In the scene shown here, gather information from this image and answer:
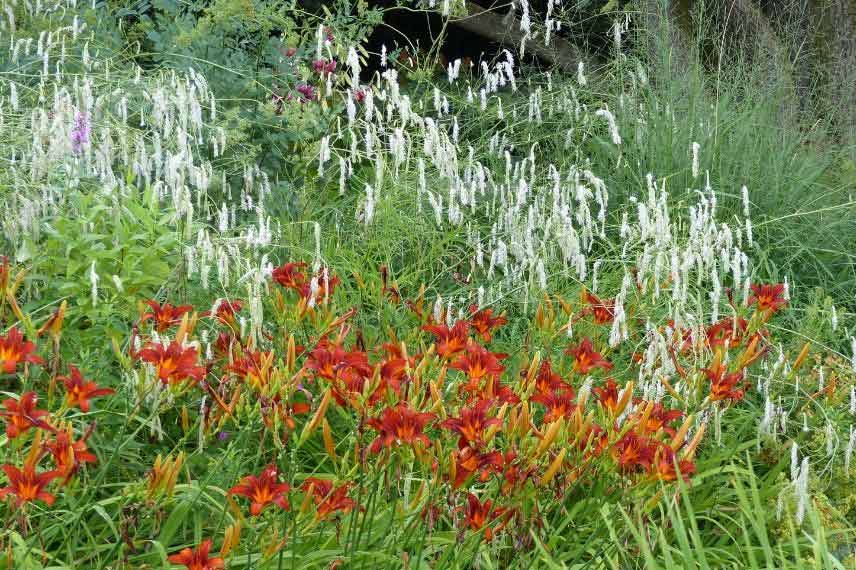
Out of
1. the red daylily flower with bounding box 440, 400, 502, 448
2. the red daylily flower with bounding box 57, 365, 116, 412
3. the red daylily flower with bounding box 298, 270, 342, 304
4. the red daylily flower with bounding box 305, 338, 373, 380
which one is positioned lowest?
the red daylily flower with bounding box 440, 400, 502, 448

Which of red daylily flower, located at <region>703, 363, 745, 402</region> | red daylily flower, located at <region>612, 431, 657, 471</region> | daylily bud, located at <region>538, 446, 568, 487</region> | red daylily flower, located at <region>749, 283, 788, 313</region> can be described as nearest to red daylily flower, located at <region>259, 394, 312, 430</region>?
daylily bud, located at <region>538, 446, 568, 487</region>

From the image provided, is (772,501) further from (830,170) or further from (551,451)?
(830,170)

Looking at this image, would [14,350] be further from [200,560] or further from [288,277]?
[288,277]

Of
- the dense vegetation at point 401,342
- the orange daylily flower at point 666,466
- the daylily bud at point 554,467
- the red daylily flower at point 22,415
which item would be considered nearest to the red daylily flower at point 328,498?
the dense vegetation at point 401,342

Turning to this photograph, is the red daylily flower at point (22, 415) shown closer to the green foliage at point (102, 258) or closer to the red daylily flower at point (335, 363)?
the red daylily flower at point (335, 363)

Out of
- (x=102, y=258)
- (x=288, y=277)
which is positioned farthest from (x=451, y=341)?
(x=102, y=258)

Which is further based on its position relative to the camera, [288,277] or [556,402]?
[288,277]

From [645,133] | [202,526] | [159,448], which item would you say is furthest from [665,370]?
[645,133]

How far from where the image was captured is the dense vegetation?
2203 mm

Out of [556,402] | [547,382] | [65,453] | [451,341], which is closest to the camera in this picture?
[65,453]

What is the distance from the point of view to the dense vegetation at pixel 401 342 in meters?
2.20

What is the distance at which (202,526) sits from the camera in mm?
2725

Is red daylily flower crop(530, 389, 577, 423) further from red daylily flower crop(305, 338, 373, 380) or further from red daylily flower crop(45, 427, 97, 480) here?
red daylily flower crop(45, 427, 97, 480)

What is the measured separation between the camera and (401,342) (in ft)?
7.72
